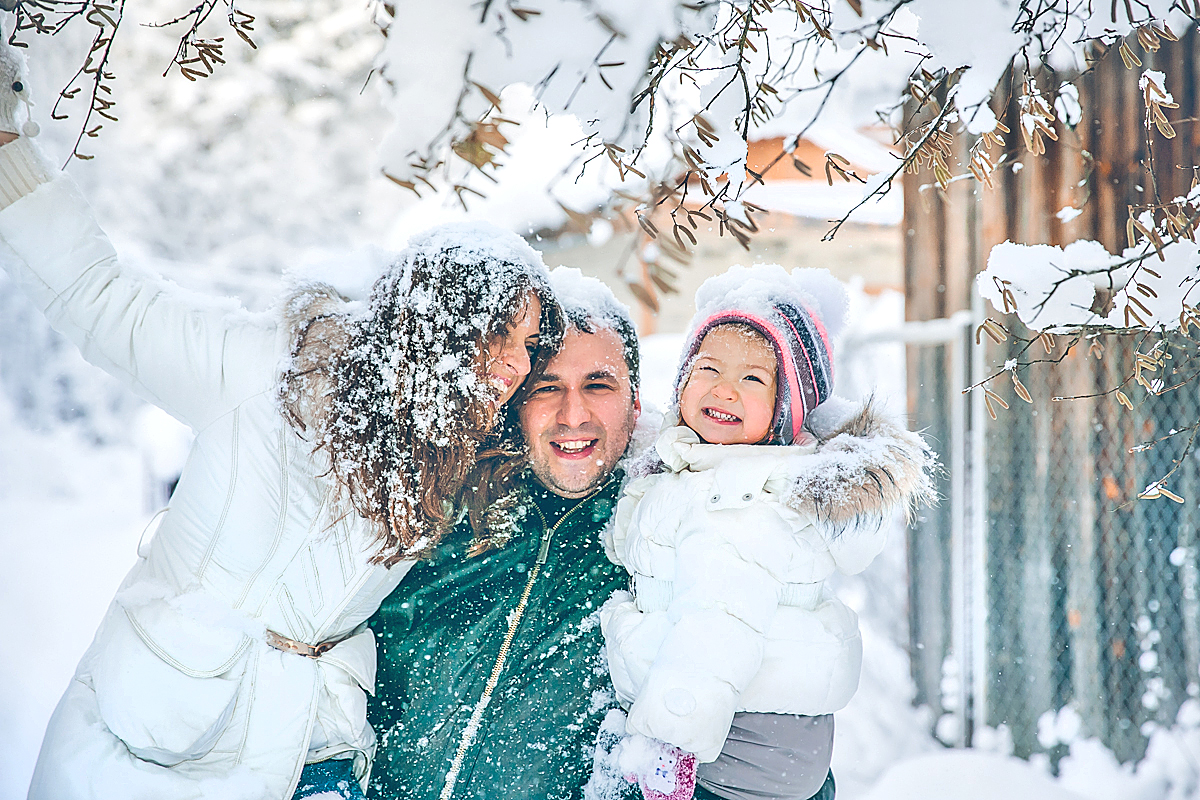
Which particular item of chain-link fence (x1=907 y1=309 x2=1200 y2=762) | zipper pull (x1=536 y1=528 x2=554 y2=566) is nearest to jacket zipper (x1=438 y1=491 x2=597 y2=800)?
zipper pull (x1=536 y1=528 x2=554 y2=566)

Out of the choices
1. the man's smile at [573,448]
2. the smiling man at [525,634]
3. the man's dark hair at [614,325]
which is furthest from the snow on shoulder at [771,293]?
the man's smile at [573,448]

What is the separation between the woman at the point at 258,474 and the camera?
1.60 metres

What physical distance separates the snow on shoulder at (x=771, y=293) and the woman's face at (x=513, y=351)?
0.38m

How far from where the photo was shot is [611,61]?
157 centimetres

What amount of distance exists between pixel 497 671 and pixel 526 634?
0.33 feet

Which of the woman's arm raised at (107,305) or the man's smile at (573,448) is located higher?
the woman's arm raised at (107,305)

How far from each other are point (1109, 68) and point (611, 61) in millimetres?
2519

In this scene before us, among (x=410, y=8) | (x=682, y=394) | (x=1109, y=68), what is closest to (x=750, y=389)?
(x=682, y=394)

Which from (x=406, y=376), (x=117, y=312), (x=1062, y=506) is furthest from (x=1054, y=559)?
(x=117, y=312)

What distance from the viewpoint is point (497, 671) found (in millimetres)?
1847

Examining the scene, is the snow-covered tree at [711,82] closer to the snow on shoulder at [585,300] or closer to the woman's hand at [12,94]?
the woman's hand at [12,94]

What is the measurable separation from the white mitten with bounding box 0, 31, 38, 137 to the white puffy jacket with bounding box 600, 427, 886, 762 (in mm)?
1409

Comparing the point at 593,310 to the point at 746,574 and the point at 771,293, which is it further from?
the point at 746,574

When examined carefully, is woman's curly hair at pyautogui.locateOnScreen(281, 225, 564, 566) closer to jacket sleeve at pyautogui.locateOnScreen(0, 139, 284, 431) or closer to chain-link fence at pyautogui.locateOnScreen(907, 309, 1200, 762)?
jacket sleeve at pyautogui.locateOnScreen(0, 139, 284, 431)
